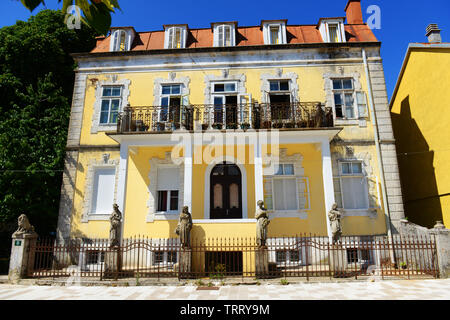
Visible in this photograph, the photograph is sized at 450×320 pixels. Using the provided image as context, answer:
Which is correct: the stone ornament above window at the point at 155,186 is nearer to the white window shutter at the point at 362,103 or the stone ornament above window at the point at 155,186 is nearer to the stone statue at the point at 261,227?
the stone statue at the point at 261,227

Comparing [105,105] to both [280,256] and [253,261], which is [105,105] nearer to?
[253,261]

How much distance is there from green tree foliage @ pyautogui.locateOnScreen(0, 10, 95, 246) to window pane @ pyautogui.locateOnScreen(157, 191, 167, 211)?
427 cm

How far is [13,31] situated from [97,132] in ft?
29.7

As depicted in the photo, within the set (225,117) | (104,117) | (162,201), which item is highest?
(104,117)

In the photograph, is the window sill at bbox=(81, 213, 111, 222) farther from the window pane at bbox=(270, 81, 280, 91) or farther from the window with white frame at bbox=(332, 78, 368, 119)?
the window with white frame at bbox=(332, 78, 368, 119)

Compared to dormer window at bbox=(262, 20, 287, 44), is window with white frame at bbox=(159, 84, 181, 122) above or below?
below

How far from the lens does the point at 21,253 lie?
→ 8.30 meters

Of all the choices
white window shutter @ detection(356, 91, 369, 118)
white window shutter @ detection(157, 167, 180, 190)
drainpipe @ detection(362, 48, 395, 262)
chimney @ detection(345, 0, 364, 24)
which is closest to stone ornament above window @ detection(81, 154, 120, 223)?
white window shutter @ detection(157, 167, 180, 190)

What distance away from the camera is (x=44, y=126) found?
1304cm

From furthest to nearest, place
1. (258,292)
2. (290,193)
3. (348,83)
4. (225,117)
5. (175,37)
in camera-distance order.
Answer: (175,37), (348,83), (290,193), (225,117), (258,292)

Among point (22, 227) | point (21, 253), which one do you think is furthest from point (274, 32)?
point (21, 253)

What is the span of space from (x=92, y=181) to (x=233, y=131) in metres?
6.02

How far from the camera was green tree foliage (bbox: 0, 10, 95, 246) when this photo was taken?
427 inches

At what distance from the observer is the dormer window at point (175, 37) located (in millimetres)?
13012
